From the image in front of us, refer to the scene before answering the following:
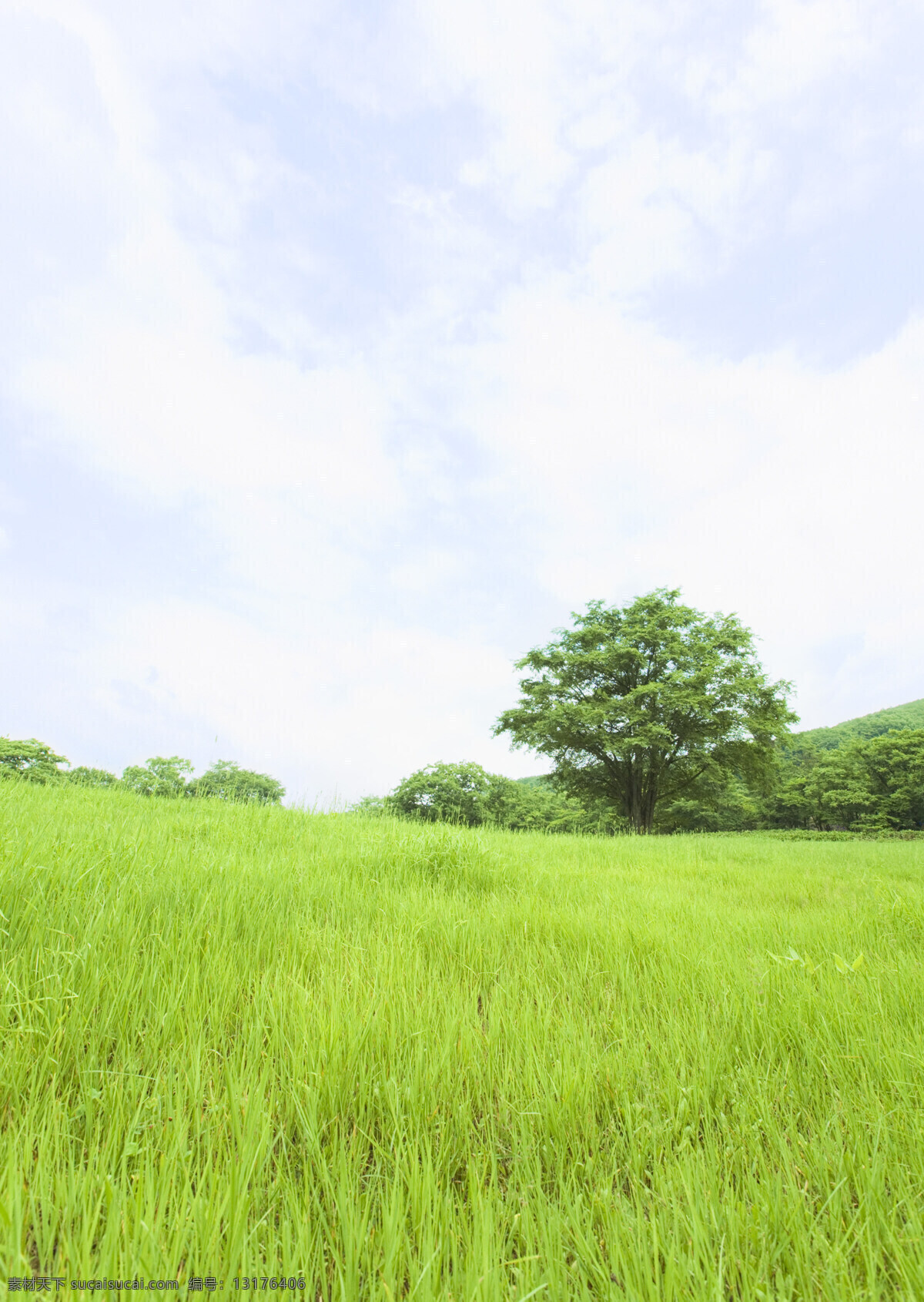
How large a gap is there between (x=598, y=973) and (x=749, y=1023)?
0.73 meters

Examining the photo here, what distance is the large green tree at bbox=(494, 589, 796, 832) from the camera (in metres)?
25.8

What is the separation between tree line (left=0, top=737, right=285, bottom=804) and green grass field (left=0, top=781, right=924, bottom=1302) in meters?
4.90

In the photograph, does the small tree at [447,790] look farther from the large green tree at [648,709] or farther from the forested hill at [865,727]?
the forested hill at [865,727]

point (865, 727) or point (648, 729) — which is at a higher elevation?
point (865, 727)

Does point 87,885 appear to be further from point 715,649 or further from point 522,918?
point 715,649

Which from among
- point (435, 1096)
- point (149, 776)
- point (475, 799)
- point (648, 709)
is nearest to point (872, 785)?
point (648, 709)

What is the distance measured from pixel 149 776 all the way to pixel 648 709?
3852cm

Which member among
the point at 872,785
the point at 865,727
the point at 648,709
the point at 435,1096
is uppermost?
the point at 865,727

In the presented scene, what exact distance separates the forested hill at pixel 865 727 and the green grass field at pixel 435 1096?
252ft

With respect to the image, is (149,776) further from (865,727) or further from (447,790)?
(865,727)

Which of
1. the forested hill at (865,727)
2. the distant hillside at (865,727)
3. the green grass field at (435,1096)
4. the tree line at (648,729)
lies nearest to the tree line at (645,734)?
the tree line at (648,729)

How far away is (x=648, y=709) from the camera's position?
27.1 meters

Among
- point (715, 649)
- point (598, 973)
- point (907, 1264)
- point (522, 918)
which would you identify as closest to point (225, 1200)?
point (907, 1264)

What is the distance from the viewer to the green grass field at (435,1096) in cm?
109
